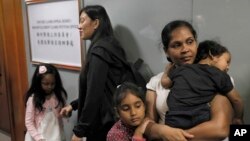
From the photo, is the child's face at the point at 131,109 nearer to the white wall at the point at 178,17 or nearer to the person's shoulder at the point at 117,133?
the person's shoulder at the point at 117,133

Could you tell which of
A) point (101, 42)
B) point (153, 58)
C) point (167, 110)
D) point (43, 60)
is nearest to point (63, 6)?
point (43, 60)

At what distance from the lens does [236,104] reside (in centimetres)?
115

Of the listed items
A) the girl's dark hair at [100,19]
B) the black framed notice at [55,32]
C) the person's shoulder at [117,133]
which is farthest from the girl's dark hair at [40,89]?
the person's shoulder at [117,133]

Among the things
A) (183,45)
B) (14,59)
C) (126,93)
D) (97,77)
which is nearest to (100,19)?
(97,77)

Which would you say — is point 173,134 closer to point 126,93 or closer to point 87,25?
point 126,93

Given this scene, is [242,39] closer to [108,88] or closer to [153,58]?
[153,58]

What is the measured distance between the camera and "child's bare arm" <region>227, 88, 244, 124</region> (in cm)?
113

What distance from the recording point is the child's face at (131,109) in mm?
1272

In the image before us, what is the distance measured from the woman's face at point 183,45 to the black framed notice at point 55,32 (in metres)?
1.22

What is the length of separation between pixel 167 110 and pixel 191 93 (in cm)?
18

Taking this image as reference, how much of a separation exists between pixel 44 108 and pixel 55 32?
29.1 inches

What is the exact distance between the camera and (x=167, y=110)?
4.06ft

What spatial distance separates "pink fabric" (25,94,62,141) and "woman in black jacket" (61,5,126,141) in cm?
46

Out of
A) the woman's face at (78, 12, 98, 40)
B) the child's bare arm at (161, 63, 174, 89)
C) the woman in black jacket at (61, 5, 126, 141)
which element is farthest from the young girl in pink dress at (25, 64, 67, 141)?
the child's bare arm at (161, 63, 174, 89)
